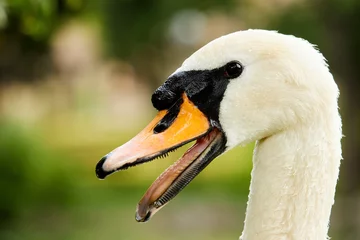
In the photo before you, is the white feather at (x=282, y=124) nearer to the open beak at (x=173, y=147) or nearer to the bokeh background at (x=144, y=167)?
the open beak at (x=173, y=147)

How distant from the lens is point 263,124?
292 cm

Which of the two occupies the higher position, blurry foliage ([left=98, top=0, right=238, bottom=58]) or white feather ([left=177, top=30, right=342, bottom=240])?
blurry foliage ([left=98, top=0, right=238, bottom=58])

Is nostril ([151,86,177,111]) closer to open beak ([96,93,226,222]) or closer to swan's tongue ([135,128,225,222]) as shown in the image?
open beak ([96,93,226,222])

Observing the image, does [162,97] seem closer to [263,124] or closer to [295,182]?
[263,124]

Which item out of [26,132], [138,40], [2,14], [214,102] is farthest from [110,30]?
[214,102]

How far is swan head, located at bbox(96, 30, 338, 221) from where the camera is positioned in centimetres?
285

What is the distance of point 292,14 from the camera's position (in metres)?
12.7

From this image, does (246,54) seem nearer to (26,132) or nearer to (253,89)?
(253,89)

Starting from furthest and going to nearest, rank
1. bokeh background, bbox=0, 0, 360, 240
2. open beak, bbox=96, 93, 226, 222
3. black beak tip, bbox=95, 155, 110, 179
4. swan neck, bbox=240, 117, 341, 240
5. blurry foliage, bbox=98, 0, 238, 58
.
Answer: blurry foliage, bbox=98, 0, 238, 58 < bokeh background, bbox=0, 0, 360, 240 < swan neck, bbox=240, 117, 341, 240 < open beak, bbox=96, 93, 226, 222 < black beak tip, bbox=95, 155, 110, 179

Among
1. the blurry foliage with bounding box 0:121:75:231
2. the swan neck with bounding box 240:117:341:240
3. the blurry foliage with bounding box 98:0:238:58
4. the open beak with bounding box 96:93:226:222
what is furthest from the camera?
the blurry foliage with bounding box 98:0:238:58

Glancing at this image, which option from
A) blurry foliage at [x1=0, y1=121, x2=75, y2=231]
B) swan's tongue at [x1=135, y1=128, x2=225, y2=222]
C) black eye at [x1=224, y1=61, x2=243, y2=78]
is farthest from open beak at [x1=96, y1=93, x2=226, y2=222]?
blurry foliage at [x1=0, y1=121, x2=75, y2=231]

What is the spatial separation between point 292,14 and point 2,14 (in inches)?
364

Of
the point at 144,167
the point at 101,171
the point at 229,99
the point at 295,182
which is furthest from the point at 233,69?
the point at 144,167

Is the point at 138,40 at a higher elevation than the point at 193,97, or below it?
higher
